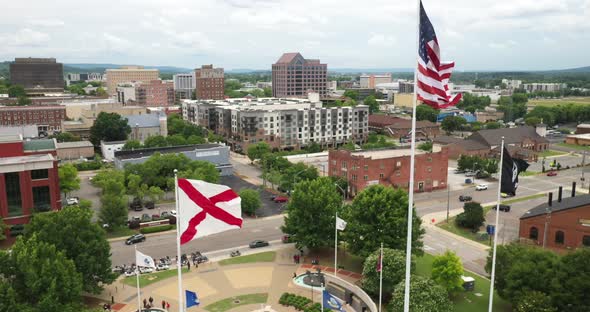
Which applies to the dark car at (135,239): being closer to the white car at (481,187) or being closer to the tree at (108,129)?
the white car at (481,187)

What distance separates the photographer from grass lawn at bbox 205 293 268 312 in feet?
131

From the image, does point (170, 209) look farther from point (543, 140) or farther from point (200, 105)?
point (543, 140)

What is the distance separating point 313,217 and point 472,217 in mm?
22979

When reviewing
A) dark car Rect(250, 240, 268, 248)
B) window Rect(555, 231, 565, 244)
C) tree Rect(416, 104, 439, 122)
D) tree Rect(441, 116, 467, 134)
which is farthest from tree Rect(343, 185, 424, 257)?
tree Rect(416, 104, 439, 122)

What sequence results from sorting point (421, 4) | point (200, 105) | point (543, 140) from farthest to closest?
point (200, 105) → point (543, 140) → point (421, 4)

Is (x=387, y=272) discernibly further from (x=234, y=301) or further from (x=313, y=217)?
(x=234, y=301)

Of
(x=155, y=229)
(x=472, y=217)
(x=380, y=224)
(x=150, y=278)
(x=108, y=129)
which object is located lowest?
(x=150, y=278)

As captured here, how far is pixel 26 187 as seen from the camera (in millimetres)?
55656

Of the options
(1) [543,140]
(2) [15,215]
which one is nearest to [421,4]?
(2) [15,215]

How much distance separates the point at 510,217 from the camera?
6531 centimetres

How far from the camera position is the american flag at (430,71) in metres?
17.6

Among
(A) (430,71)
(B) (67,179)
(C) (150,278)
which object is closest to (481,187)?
(C) (150,278)

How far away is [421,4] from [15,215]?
55.0m

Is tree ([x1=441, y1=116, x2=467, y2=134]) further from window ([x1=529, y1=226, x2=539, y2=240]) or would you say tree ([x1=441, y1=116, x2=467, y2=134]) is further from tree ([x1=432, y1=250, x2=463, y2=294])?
tree ([x1=432, y1=250, x2=463, y2=294])
